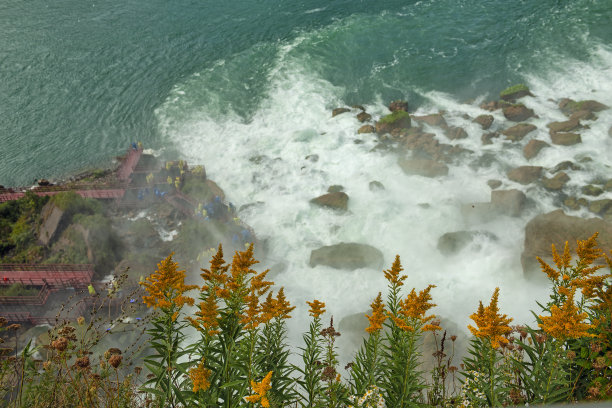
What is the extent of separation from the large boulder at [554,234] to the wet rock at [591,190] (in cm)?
255

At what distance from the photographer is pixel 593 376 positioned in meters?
5.21

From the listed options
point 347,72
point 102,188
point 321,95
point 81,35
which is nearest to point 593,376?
point 102,188

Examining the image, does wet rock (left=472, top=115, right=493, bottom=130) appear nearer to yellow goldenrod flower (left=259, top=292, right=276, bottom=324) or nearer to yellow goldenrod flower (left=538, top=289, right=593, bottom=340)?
yellow goldenrod flower (left=538, top=289, right=593, bottom=340)

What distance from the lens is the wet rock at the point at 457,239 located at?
1838 centimetres

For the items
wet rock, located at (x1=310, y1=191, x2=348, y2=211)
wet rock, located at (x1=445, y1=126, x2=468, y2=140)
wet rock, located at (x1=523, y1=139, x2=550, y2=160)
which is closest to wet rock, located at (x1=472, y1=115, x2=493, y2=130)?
wet rock, located at (x1=445, y1=126, x2=468, y2=140)

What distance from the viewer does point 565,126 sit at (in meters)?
23.1

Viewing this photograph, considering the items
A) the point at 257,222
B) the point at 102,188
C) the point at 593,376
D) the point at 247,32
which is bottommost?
the point at 257,222

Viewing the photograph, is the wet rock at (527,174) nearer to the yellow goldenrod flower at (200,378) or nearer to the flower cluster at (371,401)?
the flower cluster at (371,401)

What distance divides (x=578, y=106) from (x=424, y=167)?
10203mm

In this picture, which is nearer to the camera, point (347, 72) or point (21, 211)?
point (21, 211)

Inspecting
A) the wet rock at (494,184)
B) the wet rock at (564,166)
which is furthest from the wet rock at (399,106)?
the wet rock at (564,166)

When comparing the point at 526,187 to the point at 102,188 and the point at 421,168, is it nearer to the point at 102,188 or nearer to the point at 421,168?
the point at 421,168

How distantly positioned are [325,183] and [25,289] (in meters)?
14.5

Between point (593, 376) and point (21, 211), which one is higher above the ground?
point (593, 376)
